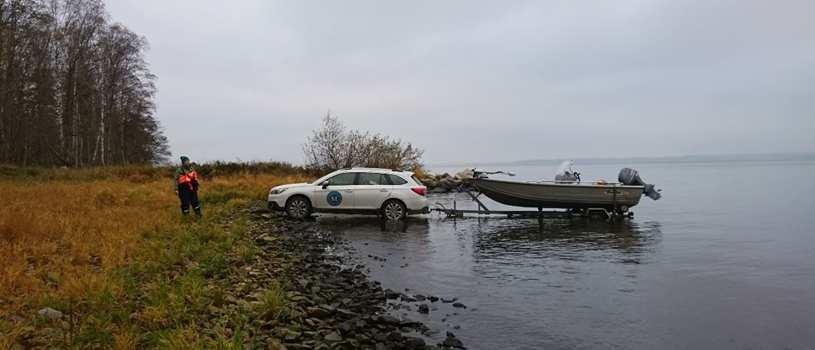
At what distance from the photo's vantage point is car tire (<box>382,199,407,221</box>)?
1633cm

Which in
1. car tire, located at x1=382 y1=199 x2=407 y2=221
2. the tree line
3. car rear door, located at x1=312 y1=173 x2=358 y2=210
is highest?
the tree line

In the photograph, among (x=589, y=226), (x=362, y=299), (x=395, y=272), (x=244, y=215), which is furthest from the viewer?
(x=589, y=226)

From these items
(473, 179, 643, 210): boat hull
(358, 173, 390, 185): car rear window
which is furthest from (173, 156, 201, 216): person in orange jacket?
(473, 179, 643, 210): boat hull

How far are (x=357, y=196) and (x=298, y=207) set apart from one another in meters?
1.90

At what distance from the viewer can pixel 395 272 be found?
949cm

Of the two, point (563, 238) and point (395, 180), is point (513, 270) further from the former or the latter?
point (395, 180)

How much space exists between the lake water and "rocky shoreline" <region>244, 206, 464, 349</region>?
52 cm

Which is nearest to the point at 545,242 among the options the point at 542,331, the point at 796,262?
the point at 796,262

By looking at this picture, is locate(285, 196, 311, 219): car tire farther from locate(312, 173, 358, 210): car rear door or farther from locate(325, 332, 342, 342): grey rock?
locate(325, 332, 342, 342): grey rock

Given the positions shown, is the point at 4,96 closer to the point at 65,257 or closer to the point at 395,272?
the point at 65,257

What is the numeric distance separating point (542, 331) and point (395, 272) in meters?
3.55

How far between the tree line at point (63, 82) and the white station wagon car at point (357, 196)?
68.4 ft

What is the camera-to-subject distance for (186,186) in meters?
13.1

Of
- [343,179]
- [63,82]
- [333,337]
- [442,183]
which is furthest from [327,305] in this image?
[63,82]
